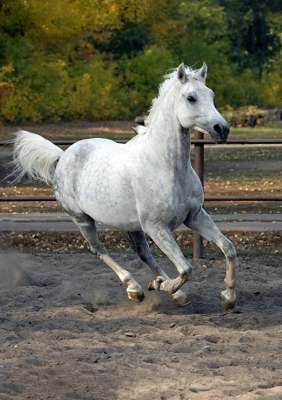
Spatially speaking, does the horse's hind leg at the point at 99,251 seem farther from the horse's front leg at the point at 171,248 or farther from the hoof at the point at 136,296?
the horse's front leg at the point at 171,248

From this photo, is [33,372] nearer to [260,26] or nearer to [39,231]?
[39,231]

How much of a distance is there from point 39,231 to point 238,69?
38211 millimetres

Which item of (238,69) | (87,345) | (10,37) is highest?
(87,345)

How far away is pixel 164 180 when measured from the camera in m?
8.68

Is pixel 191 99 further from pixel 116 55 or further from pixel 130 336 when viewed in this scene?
pixel 116 55

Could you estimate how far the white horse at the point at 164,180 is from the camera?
28.1ft

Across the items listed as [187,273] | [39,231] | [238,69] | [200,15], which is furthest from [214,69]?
[187,273]

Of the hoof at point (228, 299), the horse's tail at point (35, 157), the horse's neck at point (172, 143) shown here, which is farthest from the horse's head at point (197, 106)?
the horse's tail at point (35, 157)

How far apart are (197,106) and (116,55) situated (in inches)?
1457

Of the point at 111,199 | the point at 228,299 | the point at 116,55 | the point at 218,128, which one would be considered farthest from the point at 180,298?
the point at 116,55

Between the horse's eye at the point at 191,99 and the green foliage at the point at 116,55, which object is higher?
the horse's eye at the point at 191,99

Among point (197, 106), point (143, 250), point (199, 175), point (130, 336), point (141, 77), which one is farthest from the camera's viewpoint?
point (141, 77)

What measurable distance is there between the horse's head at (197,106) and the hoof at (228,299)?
125cm

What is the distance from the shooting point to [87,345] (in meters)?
7.70
